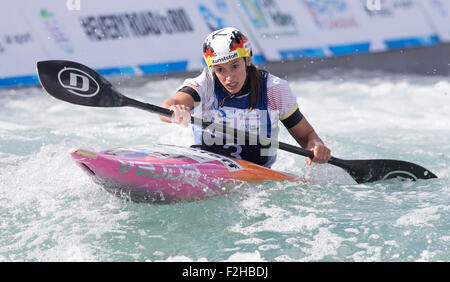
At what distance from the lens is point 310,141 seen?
4.90 metres

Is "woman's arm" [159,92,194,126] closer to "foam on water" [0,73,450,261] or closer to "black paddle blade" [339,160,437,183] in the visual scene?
"foam on water" [0,73,450,261]

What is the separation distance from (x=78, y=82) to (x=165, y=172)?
879 mm

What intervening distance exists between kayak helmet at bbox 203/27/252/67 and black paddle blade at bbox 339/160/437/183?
145 centimetres

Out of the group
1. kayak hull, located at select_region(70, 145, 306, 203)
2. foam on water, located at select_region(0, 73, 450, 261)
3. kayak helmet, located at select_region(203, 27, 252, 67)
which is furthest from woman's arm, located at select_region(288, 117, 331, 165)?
kayak helmet, located at select_region(203, 27, 252, 67)

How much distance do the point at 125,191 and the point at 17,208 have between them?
816mm

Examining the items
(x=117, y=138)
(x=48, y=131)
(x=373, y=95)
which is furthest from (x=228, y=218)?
(x=373, y=95)

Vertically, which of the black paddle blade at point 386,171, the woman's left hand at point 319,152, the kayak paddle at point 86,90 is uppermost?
the kayak paddle at point 86,90

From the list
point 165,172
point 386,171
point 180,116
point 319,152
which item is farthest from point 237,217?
point 386,171

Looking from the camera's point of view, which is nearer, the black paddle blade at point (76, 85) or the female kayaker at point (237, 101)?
the black paddle blade at point (76, 85)

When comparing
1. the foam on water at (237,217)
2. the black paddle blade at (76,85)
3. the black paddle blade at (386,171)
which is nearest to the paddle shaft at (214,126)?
the black paddle blade at (76,85)

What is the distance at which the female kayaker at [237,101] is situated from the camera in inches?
180

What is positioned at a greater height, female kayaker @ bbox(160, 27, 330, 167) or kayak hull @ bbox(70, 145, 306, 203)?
female kayaker @ bbox(160, 27, 330, 167)

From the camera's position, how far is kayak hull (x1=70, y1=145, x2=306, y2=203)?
13.4 ft

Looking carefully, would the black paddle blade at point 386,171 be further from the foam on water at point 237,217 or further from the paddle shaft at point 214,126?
the paddle shaft at point 214,126
